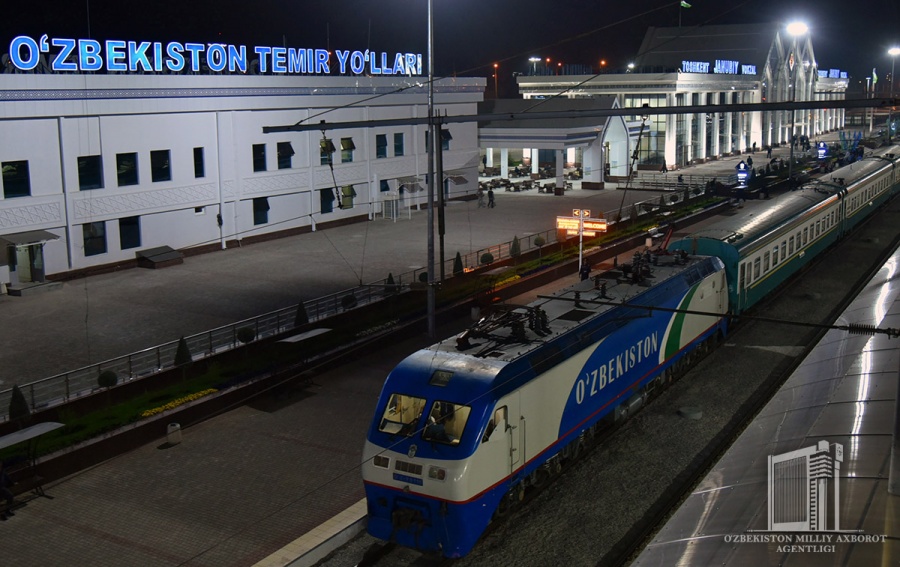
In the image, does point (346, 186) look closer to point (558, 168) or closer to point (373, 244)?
point (373, 244)

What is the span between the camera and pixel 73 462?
60.6 feet

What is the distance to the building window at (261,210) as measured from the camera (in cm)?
4816

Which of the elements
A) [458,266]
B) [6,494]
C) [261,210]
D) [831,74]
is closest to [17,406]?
[6,494]

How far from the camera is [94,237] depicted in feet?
130

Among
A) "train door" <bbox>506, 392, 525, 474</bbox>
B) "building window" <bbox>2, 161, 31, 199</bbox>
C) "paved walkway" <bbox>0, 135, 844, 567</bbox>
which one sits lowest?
"paved walkway" <bbox>0, 135, 844, 567</bbox>

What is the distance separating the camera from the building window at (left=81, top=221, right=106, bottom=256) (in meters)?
39.4

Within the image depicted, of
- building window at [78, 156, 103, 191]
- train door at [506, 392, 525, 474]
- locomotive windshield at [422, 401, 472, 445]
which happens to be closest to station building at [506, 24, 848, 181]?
building window at [78, 156, 103, 191]

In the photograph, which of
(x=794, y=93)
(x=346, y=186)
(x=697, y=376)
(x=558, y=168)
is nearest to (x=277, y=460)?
(x=697, y=376)

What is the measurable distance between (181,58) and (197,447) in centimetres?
2882

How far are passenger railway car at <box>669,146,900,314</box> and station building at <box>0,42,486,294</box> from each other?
46.4ft

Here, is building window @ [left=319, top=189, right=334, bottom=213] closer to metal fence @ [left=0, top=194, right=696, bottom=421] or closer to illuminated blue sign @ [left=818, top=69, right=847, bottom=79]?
metal fence @ [left=0, top=194, right=696, bottom=421]

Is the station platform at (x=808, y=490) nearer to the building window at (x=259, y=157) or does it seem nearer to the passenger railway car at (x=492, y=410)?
the passenger railway car at (x=492, y=410)

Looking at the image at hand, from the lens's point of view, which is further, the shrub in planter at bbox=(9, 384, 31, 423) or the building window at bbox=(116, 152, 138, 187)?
the building window at bbox=(116, 152, 138, 187)

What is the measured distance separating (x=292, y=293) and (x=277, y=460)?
54.1ft
